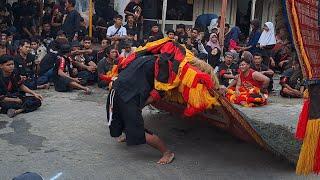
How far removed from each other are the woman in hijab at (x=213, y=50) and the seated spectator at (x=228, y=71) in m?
1.33

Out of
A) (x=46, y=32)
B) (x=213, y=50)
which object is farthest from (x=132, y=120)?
(x=46, y=32)

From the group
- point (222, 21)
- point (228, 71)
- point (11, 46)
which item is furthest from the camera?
point (222, 21)

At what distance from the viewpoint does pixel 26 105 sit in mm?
7438

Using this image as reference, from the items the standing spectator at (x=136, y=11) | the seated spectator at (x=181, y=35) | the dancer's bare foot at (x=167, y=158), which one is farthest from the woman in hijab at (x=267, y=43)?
the dancer's bare foot at (x=167, y=158)

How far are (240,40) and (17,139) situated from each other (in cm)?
904

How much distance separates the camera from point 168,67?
547 centimetres

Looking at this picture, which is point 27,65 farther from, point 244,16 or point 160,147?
point 244,16

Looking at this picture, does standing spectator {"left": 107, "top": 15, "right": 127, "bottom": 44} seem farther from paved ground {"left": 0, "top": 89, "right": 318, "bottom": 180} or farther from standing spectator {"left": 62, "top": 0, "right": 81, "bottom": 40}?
paved ground {"left": 0, "top": 89, "right": 318, "bottom": 180}

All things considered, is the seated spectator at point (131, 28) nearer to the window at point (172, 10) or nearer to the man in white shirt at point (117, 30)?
the man in white shirt at point (117, 30)

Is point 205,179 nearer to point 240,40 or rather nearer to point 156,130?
point 156,130

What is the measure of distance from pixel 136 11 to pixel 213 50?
2.69 m

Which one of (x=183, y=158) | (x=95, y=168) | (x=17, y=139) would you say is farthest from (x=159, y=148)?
(x=17, y=139)

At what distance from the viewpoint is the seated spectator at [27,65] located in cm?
870

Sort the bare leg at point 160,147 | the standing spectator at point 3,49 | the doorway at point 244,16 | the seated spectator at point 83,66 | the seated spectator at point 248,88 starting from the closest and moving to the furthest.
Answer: the bare leg at point 160,147 < the seated spectator at point 248,88 < the standing spectator at point 3,49 < the seated spectator at point 83,66 < the doorway at point 244,16
